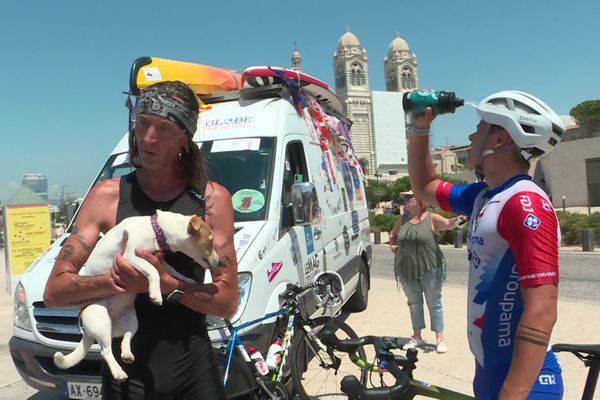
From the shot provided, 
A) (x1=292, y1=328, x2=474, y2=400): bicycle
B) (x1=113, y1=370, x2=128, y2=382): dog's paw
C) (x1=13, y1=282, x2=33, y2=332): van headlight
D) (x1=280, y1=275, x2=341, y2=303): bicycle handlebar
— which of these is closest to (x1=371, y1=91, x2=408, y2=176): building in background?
(x1=280, y1=275, x2=341, y2=303): bicycle handlebar

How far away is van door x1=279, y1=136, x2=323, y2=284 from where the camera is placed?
16.0 ft

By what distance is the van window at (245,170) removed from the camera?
4793mm

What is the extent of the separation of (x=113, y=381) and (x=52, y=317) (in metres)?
2.48

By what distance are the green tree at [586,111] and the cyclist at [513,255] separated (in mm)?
57086

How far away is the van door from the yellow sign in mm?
9834

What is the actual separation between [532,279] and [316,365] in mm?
3226

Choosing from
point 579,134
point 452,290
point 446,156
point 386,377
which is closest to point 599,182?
point 579,134

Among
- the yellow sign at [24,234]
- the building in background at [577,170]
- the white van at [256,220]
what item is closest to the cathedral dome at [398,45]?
the building in background at [577,170]

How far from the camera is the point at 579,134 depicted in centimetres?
4366

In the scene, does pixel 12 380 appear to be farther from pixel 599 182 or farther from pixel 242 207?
pixel 599 182

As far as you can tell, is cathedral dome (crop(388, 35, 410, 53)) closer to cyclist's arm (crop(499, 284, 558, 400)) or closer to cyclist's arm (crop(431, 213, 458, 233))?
cyclist's arm (crop(431, 213, 458, 233))

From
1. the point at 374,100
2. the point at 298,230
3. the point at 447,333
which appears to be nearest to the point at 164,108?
the point at 298,230

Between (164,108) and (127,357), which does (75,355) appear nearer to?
(127,357)

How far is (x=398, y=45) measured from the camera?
554ft
